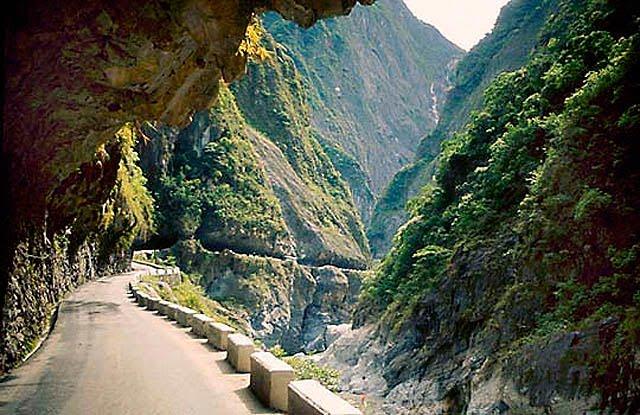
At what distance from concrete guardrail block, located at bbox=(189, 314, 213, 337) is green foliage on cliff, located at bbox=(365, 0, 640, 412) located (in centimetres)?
1029

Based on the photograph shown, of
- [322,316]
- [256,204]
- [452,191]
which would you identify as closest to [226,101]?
[256,204]

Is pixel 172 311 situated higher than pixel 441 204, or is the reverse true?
pixel 441 204

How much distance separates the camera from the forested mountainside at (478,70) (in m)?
65.9

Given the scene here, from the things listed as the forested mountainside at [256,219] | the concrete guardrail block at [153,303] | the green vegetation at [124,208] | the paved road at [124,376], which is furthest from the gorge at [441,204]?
the forested mountainside at [256,219]

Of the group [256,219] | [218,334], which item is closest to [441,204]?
[218,334]

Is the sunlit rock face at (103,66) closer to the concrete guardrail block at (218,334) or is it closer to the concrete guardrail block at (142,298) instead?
the concrete guardrail block at (218,334)

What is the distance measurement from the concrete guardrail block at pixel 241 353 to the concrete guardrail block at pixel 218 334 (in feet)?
4.68

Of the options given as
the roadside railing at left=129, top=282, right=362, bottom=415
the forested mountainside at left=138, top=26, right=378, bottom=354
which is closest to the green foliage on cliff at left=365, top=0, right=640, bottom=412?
the roadside railing at left=129, top=282, right=362, bottom=415

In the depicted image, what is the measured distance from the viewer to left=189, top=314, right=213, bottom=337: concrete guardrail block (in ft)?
55.2

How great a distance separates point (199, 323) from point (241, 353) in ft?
18.1

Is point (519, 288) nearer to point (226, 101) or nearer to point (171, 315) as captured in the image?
point (171, 315)

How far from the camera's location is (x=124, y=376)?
11.8 m

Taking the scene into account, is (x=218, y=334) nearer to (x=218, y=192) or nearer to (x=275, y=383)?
(x=275, y=383)

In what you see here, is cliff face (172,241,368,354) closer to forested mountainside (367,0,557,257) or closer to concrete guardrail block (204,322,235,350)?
forested mountainside (367,0,557,257)
